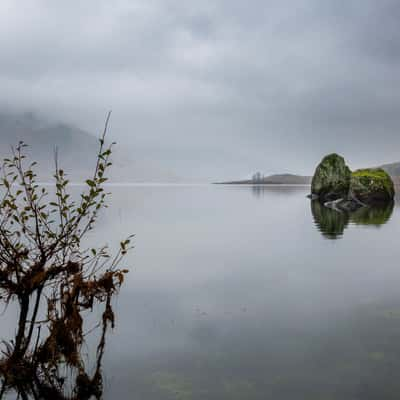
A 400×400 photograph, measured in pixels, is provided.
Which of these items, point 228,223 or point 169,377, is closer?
point 169,377

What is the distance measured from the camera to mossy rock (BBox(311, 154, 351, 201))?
47094 millimetres

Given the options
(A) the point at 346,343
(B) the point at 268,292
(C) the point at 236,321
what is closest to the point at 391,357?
(A) the point at 346,343

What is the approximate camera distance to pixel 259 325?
27.3ft

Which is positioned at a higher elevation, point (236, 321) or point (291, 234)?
point (291, 234)

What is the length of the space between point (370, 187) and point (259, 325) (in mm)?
43108

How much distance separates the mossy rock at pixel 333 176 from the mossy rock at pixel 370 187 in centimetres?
101

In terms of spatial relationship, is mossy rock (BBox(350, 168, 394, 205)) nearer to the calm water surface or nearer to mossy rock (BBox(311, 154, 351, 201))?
mossy rock (BBox(311, 154, 351, 201))

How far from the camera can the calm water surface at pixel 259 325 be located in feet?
18.9

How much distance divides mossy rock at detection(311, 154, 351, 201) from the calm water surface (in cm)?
3046

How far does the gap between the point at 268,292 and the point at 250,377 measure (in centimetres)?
528

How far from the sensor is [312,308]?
31.1ft

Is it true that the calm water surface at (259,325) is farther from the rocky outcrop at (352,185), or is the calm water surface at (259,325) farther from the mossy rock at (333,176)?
the mossy rock at (333,176)

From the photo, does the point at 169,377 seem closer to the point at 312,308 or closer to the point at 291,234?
the point at 312,308

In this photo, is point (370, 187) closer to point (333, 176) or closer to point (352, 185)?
point (352, 185)
